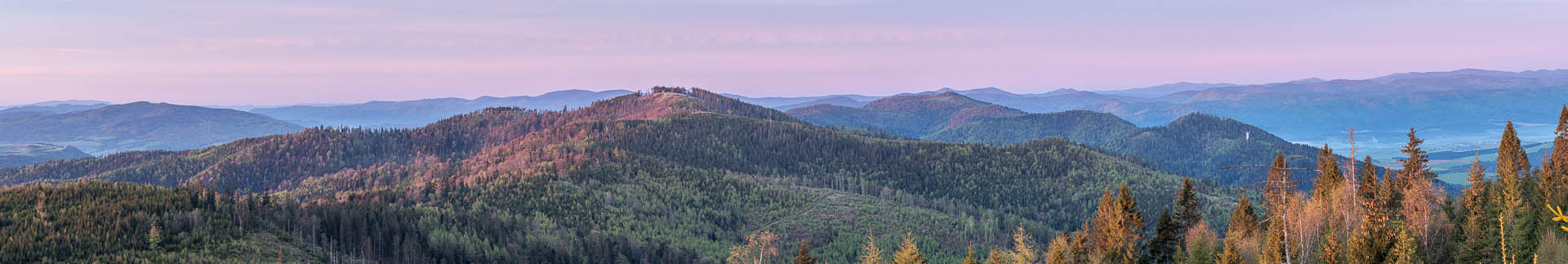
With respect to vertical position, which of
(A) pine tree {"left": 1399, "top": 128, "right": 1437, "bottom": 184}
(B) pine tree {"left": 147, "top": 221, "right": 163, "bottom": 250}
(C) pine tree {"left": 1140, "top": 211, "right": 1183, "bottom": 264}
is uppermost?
(A) pine tree {"left": 1399, "top": 128, "right": 1437, "bottom": 184}

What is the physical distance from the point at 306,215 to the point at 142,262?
4562 cm

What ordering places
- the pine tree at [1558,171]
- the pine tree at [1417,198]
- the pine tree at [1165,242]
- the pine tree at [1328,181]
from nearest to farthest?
the pine tree at [1417,198] < the pine tree at [1558,171] < the pine tree at [1165,242] < the pine tree at [1328,181]

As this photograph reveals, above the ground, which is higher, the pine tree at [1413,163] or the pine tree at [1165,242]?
the pine tree at [1413,163]

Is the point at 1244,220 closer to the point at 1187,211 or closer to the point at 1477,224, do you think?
the point at 1187,211

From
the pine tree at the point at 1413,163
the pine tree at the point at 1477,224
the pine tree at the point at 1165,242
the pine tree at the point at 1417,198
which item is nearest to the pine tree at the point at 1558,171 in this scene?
the pine tree at the point at 1477,224

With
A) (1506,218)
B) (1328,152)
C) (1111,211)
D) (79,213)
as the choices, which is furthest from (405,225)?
(1506,218)

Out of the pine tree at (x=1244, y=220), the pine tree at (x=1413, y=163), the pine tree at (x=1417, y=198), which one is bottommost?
the pine tree at (x=1244, y=220)

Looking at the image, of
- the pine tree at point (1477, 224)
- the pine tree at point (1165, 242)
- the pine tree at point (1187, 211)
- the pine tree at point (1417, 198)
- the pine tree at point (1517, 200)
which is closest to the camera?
the pine tree at point (1477, 224)

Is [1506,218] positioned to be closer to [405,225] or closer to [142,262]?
[142,262]

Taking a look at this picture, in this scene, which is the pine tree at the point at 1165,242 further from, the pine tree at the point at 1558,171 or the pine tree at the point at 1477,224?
the pine tree at the point at 1558,171

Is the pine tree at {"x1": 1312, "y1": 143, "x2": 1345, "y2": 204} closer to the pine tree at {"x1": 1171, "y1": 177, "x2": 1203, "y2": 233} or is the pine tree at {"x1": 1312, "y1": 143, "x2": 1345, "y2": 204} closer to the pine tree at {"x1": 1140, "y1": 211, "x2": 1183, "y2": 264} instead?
the pine tree at {"x1": 1171, "y1": 177, "x2": 1203, "y2": 233}

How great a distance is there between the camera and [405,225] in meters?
174

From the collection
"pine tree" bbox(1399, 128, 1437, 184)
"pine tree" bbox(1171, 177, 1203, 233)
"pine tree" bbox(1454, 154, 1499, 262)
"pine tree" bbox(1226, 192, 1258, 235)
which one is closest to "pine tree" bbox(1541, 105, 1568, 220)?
"pine tree" bbox(1454, 154, 1499, 262)

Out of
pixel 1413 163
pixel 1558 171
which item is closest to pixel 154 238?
pixel 1413 163
